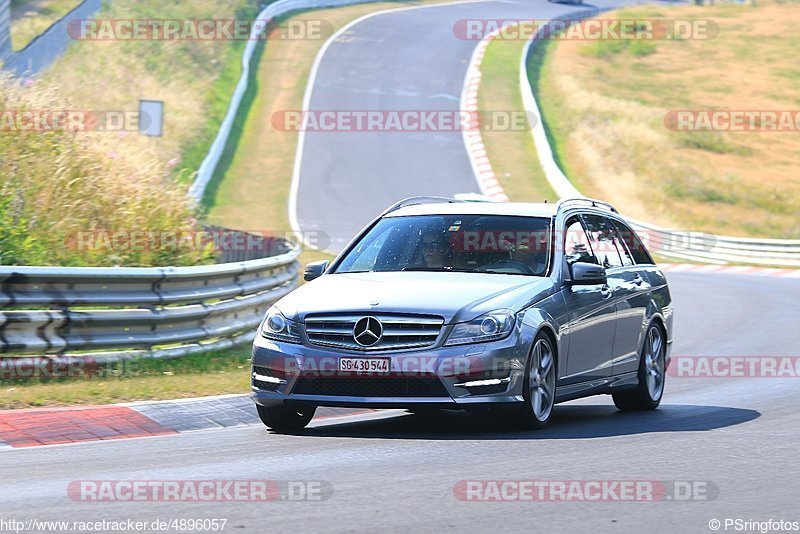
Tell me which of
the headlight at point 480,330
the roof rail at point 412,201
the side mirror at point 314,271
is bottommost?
the side mirror at point 314,271

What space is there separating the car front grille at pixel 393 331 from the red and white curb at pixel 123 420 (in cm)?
156

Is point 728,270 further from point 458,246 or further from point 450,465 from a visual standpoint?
point 450,465

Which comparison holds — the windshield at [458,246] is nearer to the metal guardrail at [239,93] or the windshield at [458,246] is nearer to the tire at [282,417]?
the tire at [282,417]

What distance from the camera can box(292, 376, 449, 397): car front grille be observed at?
31.2 feet

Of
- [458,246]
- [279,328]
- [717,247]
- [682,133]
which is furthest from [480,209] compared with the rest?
[682,133]

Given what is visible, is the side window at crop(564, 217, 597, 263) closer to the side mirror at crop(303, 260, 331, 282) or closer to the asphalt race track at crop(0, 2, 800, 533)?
the asphalt race track at crop(0, 2, 800, 533)

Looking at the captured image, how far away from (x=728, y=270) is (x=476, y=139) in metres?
12.4

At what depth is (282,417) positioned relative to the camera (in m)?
10.3

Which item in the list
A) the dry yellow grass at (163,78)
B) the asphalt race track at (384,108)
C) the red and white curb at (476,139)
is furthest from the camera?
the dry yellow grass at (163,78)

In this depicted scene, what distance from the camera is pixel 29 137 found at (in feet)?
56.0

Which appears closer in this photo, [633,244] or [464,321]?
[464,321]

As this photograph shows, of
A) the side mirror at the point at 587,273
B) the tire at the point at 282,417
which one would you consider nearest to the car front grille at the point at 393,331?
the tire at the point at 282,417

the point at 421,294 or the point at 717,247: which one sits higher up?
the point at 421,294

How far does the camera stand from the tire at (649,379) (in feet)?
39.7
